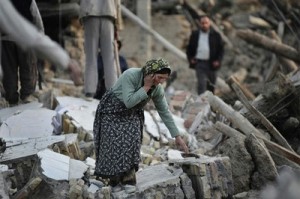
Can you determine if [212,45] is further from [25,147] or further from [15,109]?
[25,147]

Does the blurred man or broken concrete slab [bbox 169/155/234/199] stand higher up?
the blurred man

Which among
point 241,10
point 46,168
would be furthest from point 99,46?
point 241,10

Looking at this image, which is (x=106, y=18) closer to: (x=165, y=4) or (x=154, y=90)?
(x=154, y=90)

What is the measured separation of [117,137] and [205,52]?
4.75 metres

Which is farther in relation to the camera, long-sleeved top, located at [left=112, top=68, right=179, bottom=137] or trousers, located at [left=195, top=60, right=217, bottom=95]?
trousers, located at [left=195, top=60, right=217, bottom=95]

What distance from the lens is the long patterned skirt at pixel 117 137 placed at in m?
5.39

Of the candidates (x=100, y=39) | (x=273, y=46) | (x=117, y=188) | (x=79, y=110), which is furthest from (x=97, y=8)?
(x=273, y=46)

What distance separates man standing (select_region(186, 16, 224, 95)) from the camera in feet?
32.2

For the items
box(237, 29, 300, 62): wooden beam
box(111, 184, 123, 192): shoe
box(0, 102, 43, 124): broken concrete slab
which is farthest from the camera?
box(237, 29, 300, 62): wooden beam

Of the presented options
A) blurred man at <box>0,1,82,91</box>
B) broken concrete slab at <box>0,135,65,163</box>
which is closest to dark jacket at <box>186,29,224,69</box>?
broken concrete slab at <box>0,135,65,163</box>

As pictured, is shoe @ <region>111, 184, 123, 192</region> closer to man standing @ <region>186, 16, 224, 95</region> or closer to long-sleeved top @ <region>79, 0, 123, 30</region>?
long-sleeved top @ <region>79, 0, 123, 30</region>

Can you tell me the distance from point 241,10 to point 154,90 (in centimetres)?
1100

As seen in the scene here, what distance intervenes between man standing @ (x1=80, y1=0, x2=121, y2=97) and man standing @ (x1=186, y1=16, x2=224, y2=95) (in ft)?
8.01

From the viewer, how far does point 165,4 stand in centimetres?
1441
